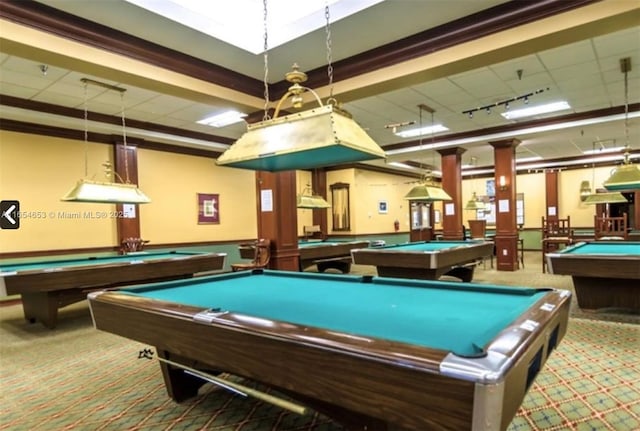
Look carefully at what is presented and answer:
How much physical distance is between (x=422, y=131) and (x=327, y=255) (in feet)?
10.1

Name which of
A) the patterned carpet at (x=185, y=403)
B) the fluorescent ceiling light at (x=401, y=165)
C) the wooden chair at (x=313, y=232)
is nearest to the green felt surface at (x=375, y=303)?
the patterned carpet at (x=185, y=403)

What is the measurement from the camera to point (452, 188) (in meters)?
8.55

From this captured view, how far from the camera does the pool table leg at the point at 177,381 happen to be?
8.04ft

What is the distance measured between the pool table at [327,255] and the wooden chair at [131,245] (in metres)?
2.75

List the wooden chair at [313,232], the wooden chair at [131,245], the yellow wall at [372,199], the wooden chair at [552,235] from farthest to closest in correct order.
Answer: the yellow wall at [372,199]
the wooden chair at [313,232]
the wooden chair at [552,235]
the wooden chair at [131,245]

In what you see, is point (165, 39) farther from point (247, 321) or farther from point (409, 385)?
point (409, 385)

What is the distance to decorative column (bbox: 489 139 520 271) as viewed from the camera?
7.96 meters

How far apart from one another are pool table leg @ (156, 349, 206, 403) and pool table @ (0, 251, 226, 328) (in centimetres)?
221

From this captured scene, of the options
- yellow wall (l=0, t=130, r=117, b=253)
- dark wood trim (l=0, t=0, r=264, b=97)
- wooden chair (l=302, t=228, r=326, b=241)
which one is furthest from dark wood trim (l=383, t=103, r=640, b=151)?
yellow wall (l=0, t=130, r=117, b=253)

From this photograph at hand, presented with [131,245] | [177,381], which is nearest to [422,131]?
[131,245]

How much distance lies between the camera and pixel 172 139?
6918mm

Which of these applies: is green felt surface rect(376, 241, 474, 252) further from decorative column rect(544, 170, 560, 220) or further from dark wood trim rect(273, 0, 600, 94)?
decorative column rect(544, 170, 560, 220)

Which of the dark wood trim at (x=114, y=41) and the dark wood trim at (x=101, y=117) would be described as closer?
the dark wood trim at (x=114, y=41)

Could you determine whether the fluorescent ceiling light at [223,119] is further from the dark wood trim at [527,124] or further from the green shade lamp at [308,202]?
the dark wood trim at [527,124]
